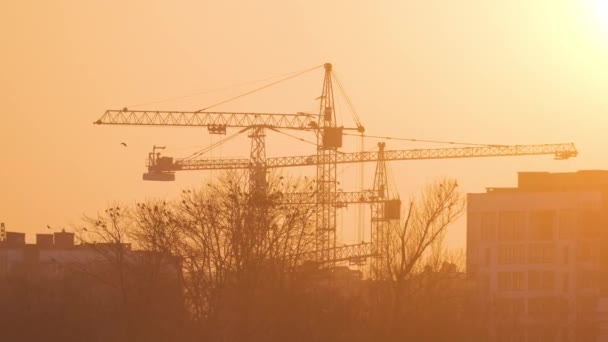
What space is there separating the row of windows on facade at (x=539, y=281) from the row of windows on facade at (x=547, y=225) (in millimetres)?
2913

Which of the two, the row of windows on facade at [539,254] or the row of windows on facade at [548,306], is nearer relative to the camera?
the row of windows on facade at [548,306]

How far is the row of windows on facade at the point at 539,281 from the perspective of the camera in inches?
4998

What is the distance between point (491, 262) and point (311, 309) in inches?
2897

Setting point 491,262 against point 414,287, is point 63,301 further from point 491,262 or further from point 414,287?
point 491,262

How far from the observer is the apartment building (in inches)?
4970

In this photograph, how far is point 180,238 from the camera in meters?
61.9

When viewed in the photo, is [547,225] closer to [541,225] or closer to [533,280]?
[541,225]

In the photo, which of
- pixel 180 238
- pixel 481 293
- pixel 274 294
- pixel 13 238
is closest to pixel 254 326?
pixel 274 294

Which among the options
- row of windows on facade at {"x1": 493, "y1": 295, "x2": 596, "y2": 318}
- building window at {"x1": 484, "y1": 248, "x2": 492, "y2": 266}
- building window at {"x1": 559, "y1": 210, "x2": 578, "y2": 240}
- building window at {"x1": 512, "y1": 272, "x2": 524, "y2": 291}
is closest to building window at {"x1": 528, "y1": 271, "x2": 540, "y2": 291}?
building window at {"x1": 512, "y1": 272, "x2": 524, "y2": 291}

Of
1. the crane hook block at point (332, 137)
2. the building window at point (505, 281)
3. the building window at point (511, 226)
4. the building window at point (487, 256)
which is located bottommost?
the building window at point (505, 281)

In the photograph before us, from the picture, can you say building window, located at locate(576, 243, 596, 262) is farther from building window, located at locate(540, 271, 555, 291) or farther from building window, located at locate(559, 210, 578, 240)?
building window, located at locate(540, 271, 555, 291)

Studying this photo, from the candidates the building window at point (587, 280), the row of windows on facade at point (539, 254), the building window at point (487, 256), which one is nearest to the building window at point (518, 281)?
the row of windows on facade at point (539, 254)

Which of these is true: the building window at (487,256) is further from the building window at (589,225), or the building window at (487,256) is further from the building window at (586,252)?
the building window at (589,225)

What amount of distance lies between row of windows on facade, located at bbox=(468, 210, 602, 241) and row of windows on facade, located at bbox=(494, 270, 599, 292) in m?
2.91
